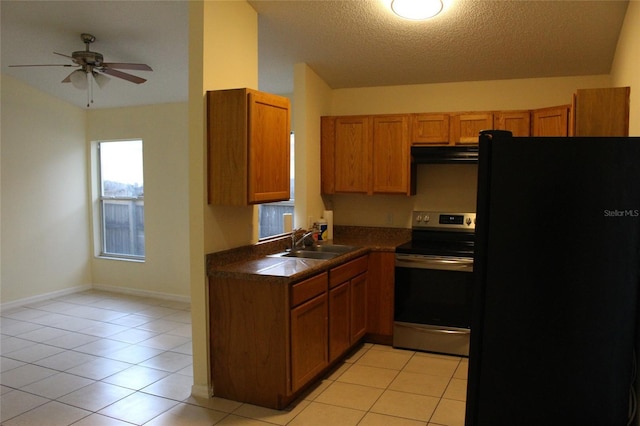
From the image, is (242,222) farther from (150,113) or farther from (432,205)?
(150,113)

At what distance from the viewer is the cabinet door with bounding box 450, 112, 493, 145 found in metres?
4.33

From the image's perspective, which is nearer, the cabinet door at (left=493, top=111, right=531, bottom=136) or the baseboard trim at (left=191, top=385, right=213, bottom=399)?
the baseboard trim at (left=191, top=385, right=213, bottom=399)

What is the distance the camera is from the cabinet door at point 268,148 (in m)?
3.10

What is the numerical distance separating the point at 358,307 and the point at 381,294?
296mm

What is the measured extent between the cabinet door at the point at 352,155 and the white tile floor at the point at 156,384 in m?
1.55

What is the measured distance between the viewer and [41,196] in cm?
580

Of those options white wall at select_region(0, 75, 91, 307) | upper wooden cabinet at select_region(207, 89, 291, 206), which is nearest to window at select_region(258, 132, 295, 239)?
upper wooden cabinet at select_region(207, 89, 291, 206)

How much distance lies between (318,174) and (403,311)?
155 centimetres

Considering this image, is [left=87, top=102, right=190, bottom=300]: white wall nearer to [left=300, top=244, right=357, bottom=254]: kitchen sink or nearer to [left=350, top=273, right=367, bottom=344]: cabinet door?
[left=300, top=244, right=357, bottom=254]: kitchen sink

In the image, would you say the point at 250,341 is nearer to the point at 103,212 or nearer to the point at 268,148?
the point at 268,148

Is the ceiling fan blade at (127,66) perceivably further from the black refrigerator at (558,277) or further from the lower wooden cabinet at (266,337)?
the black refrigerator at (558,277)

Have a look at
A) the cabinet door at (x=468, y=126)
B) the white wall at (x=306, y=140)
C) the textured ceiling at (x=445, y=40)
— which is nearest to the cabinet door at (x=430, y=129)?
the cabinet door at (x=468, y=126)

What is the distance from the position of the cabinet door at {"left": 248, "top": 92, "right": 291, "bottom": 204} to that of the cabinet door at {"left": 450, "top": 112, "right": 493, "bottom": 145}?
1743 millimetres

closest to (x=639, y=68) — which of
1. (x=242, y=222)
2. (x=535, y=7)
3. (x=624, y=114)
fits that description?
(x=624, y=114)
